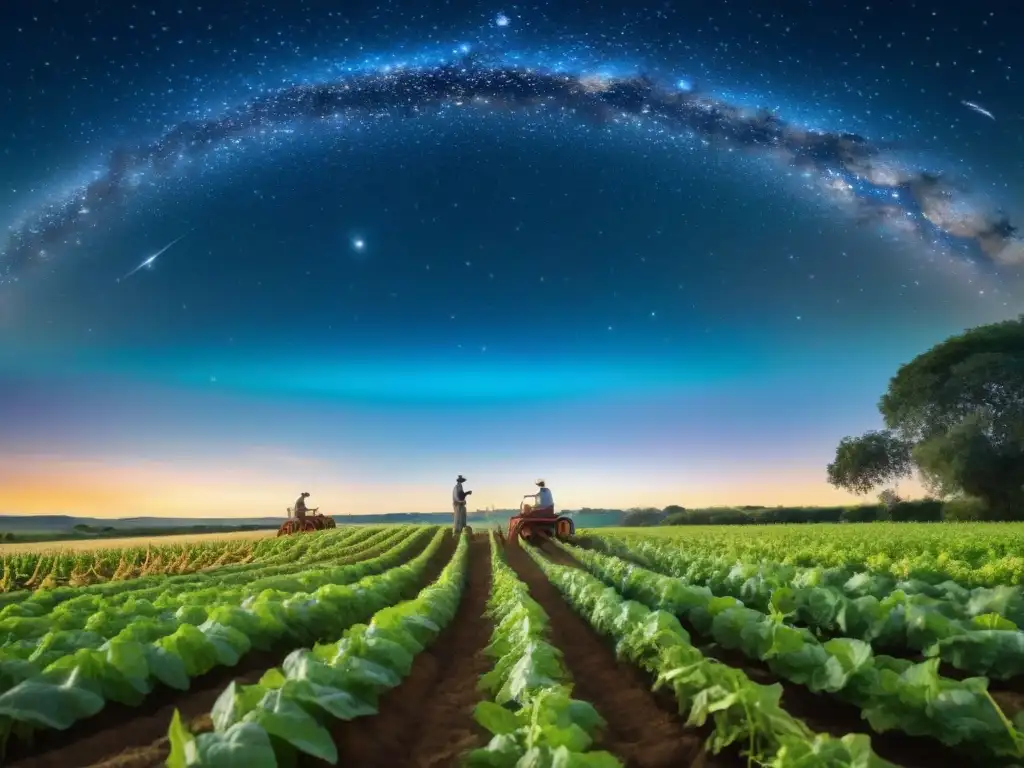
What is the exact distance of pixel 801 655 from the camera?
5.84m

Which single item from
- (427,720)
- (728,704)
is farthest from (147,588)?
(728,704)

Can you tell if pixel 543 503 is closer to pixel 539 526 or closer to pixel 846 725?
pixel 539 526

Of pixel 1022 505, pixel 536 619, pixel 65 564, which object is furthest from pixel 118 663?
pixel 1022 505

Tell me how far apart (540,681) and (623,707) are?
1.59m

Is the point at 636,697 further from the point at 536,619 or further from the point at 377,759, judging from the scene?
the point at 377,759

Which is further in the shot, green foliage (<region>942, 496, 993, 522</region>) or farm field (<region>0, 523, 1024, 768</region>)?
green foliage (<region>942, 496, 993, 522</region>)

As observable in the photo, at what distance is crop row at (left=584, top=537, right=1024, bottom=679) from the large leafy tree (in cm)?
4089

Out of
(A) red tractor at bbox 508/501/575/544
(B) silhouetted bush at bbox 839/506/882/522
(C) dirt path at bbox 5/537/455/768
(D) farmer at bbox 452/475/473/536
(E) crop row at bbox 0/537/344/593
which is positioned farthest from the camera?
(B) silhouetted bush at bbox 839/506/882/522

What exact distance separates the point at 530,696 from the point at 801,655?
2.31 meters

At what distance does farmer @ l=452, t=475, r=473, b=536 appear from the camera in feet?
114

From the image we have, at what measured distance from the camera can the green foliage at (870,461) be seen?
5462 cm

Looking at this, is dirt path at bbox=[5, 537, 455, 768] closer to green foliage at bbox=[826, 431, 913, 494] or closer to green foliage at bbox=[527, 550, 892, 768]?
green foliage at bbox=[527, 550, 892, 768]

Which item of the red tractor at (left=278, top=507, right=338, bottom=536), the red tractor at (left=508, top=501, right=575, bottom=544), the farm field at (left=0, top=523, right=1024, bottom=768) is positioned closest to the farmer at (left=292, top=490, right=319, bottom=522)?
the red tractor at (left=278, top=507, right=338, bottom=536)

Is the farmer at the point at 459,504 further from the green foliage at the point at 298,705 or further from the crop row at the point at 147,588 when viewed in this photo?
the green foliage at the point at 298,705
